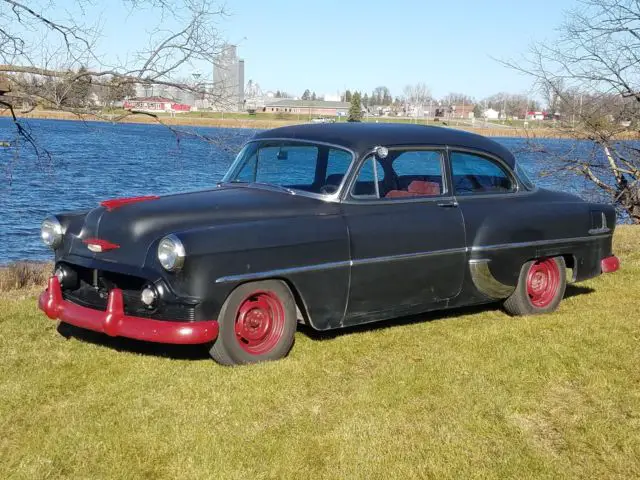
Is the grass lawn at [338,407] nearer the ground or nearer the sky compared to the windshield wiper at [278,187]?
nearer the ground

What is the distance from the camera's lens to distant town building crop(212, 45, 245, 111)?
10.6 metres

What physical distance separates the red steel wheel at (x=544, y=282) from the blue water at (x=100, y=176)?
133 inches

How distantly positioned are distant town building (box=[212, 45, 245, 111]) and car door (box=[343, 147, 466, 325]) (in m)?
5.03

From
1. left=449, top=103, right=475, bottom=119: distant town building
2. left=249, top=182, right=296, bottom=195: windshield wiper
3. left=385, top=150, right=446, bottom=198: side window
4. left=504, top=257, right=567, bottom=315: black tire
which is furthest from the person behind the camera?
left=449, top=103, right=475, bottom=119: distant town building

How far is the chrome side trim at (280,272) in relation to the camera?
16.5 ft

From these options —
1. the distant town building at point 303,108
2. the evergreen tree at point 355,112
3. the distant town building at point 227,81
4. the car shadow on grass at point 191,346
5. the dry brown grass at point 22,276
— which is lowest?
the distant town building at point 303,108

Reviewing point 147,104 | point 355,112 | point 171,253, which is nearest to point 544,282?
point 171,253

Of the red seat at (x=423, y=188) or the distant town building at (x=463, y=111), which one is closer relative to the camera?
the red seat at (x=423, y=188)

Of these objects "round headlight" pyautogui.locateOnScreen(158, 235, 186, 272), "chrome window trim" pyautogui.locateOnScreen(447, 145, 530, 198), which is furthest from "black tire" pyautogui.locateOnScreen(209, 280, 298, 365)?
"chrome window trim" pyautogui.locateOnScreen(447, 145, 530, 198)

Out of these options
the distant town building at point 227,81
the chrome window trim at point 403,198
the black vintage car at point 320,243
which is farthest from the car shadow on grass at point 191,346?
the distant town building at point 227,81

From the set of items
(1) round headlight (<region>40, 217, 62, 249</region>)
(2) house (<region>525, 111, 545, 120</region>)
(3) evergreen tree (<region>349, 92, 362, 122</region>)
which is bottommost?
(3) evergreen tree (<region>349, 92, 362, 122</region>)

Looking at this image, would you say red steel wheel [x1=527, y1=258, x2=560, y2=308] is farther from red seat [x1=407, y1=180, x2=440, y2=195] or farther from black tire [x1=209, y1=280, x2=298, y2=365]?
black tire [x1=209, y1=280, x2=298, y2=365]

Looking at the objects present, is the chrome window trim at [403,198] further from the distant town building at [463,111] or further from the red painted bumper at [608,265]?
the distant town building at [463,111]

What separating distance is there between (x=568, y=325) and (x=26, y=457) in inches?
179
